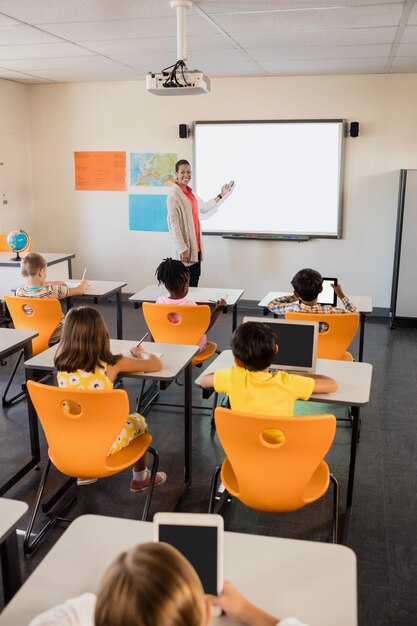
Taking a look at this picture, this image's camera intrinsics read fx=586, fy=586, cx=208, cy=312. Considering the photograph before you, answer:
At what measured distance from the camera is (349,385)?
261 centimetres

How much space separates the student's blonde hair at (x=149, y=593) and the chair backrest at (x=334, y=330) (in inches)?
100.0

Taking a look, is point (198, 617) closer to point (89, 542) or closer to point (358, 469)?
point (89, 542)

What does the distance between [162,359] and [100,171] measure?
4.69 metres

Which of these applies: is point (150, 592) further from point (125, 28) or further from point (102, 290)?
point (125, 28)

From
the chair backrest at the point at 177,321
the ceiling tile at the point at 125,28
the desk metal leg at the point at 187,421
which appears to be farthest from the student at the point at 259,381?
the ceiling tile at the point at 125,28

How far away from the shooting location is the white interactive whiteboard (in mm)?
6309

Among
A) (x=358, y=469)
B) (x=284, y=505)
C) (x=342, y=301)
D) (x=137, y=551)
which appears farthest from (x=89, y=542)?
(x=342, y=301)

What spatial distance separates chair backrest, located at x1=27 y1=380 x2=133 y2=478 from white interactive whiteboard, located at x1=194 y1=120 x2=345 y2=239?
4.61 m

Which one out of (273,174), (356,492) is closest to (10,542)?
(356,492)

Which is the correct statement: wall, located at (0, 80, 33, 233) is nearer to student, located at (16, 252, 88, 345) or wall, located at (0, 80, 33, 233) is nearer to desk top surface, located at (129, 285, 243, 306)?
student, located at (16, 252, 88, 345)

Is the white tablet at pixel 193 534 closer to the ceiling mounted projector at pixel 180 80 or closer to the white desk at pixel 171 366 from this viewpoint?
the white desk at pixel 171 366

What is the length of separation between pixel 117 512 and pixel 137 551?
1971mm

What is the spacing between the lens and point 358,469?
127 inches

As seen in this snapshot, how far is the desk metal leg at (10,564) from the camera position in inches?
61.4
